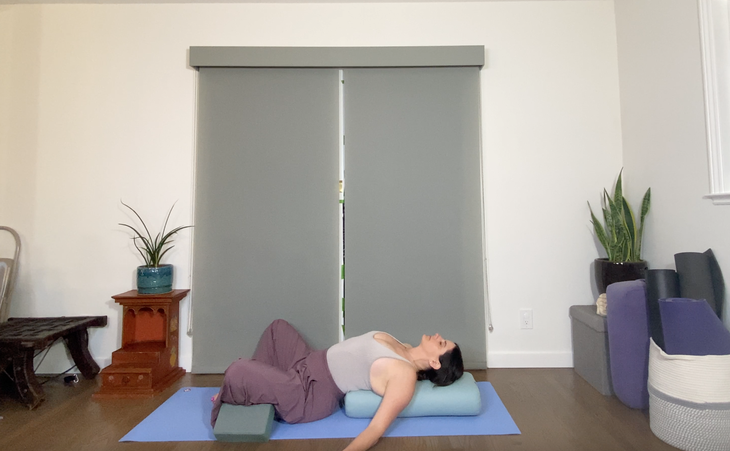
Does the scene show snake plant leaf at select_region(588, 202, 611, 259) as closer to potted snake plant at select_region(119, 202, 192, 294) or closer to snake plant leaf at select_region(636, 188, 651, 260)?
snake plant leaf at select_region(636, 188, 651, 260)

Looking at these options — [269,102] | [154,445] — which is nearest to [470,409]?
[154,445]

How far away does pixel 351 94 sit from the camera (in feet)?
8.94

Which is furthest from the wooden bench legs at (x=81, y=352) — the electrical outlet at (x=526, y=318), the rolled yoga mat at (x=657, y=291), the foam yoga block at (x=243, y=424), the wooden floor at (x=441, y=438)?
the rolled yoga mat at (x=657, y=291)

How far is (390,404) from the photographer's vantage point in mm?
1736

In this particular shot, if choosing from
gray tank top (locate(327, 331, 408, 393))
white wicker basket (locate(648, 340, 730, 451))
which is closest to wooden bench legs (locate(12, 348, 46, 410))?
gray tank top (locate(327, 331, 408, 393))

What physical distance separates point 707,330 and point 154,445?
95.2 inches

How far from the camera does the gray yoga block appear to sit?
2.24 meters

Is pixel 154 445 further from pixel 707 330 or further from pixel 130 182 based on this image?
pixel 707 330

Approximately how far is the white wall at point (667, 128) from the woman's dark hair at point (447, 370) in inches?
52.5

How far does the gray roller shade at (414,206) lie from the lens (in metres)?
2.65

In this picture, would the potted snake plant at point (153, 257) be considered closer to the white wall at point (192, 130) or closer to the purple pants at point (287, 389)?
the white wall at point (192, 130)

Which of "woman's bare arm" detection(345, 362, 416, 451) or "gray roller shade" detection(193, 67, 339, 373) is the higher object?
"gray roller shade" detection(193, 67, 339, 373)

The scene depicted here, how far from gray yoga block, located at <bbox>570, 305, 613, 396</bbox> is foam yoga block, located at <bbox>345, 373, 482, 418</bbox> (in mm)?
836

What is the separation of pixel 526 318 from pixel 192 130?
2640mm
